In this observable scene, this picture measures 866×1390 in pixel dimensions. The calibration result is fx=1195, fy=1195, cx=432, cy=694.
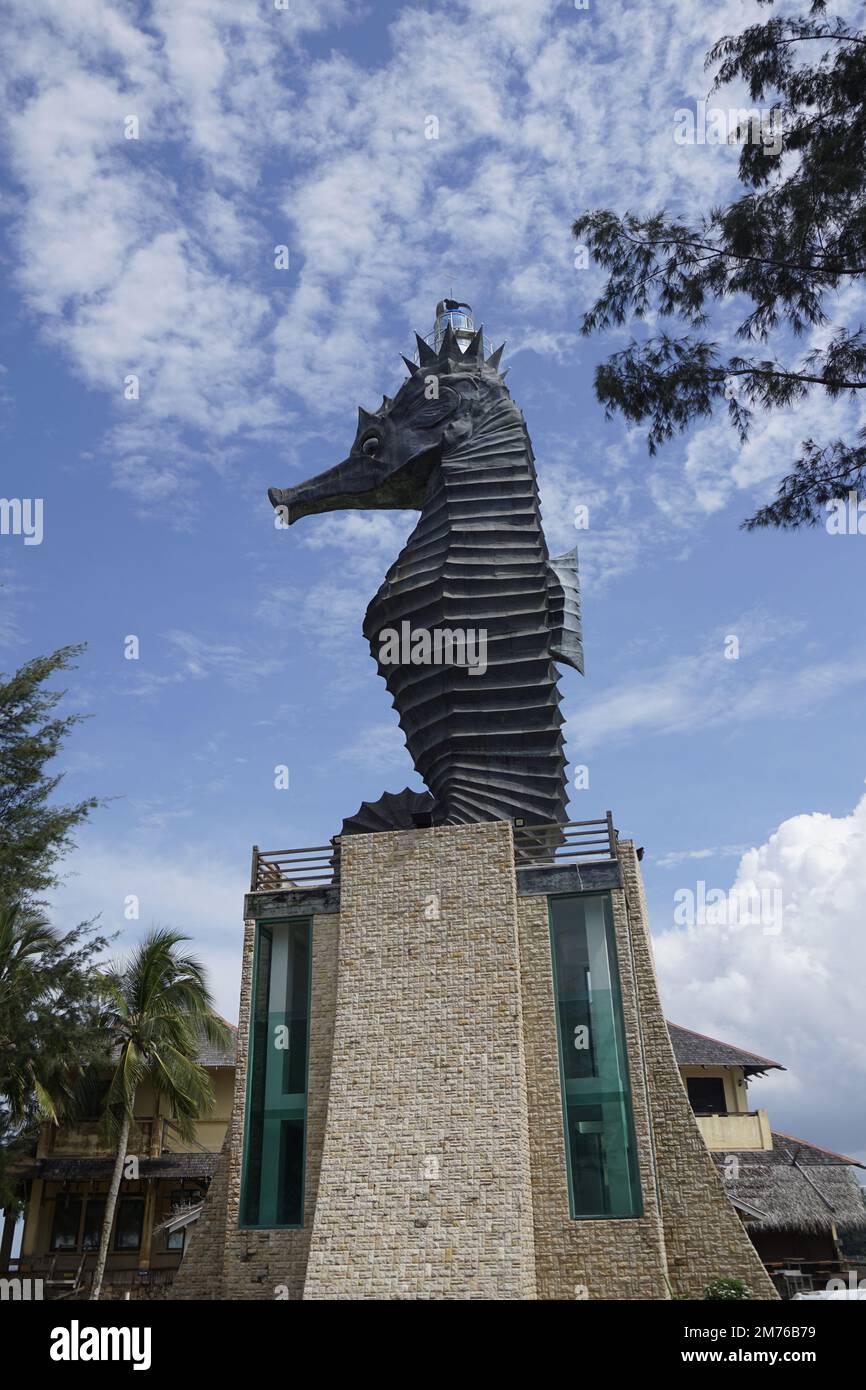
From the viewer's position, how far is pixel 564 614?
18.0 metres

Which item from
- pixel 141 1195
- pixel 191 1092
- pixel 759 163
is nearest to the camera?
pixel 759 163

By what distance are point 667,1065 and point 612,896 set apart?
6.86 ft

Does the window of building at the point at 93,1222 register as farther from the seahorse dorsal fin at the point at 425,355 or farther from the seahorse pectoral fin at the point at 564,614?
the seahorse dorsal fin at the point at 425,355

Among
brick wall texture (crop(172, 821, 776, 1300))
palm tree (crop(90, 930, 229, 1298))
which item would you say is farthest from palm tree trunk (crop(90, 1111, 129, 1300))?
brick wall texture (crop(172, 821, 776, 1300))

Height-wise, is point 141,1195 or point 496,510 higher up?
point 496,510

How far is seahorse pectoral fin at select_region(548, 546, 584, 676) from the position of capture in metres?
17.8

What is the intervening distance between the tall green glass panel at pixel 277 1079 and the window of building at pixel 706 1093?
11729mm

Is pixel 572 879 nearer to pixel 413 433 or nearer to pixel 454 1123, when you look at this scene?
Answer: pixel 454 1123

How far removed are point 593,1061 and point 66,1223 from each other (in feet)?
42.6

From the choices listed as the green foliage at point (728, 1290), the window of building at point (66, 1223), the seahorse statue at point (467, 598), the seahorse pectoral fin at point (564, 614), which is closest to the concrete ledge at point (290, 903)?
the seahorse statue at point (467, 598)

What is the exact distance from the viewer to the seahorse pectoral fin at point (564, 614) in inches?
699

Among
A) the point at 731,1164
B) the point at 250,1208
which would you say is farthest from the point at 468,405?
the point at 731,1164

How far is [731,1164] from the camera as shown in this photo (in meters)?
20.1
